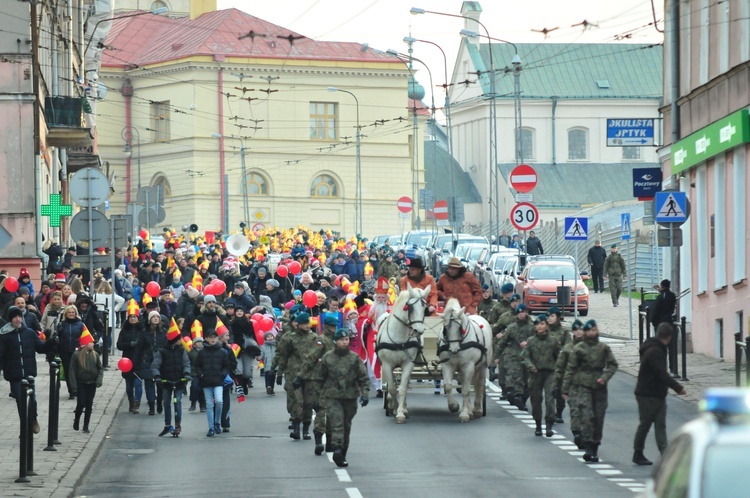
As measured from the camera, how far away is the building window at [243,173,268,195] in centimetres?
9988

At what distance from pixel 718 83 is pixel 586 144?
82115 millimetres

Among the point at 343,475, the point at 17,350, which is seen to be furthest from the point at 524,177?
the point at 343,475

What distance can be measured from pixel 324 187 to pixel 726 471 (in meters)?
94.6

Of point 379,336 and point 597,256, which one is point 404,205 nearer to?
point 597,256

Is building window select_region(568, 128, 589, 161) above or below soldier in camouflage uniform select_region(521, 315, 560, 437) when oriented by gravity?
above

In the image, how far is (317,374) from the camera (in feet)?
62.6

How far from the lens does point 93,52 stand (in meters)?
69.5

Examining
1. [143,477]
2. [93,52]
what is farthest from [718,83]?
[93,52]

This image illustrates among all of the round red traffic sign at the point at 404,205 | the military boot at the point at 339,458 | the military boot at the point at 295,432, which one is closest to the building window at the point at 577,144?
the round red traffic sign at the point at 404,205

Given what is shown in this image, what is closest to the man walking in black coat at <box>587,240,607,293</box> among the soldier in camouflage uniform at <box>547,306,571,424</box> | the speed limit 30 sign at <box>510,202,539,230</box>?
the speed limit 30 sign at <box>510,202,539,230</box>

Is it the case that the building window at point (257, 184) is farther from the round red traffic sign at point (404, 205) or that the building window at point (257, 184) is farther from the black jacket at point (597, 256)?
the black jacket at point (597, 256)

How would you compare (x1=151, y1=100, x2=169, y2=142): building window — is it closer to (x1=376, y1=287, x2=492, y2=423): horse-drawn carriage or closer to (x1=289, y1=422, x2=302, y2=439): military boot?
(x1=376, y1=287, x2=492, y2=423): horse-drawn carriage

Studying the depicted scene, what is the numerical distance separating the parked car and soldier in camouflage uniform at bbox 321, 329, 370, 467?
23.2m

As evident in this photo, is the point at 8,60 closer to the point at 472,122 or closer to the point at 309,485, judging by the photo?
the point at 309,485
